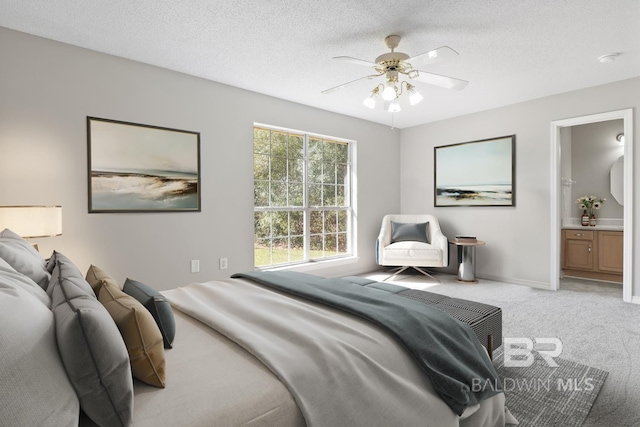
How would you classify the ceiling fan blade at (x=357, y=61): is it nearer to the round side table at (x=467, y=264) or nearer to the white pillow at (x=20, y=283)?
the white pillow at (x=20, y=283)

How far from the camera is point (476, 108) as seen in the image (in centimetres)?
500

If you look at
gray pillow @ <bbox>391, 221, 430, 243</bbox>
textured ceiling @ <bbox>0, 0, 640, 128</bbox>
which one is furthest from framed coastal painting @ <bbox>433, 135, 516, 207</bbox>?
textured ceiling @ <bbox>0, 0, 640, 128</bbox>

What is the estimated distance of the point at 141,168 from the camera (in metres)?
3.36

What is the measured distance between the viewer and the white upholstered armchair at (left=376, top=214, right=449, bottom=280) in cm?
491

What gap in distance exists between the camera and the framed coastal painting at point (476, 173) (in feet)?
16.1

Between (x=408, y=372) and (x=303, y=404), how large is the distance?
484mm

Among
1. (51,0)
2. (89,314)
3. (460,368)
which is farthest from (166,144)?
(460,368)

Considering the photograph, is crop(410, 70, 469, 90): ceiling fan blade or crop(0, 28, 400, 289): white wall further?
crop(410, 70, 469, 90): ceiling fan blade

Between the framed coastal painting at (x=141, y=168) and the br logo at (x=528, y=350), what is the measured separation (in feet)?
10.3

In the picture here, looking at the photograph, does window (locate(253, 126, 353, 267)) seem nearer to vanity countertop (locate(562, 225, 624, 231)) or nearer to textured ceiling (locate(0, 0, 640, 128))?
textured ceiling (locate(0, 0, 640, 128))

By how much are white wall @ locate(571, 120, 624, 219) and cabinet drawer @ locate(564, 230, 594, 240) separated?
0.64 meters

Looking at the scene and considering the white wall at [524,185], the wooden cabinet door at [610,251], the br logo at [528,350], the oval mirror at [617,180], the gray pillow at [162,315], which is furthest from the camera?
the oval mirror at [617,180]

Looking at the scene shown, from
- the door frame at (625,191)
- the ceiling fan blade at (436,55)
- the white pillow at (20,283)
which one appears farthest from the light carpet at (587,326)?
the white pillow at (20,283)

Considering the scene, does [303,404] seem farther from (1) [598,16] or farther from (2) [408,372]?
(1) [598,16]
